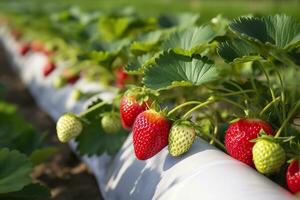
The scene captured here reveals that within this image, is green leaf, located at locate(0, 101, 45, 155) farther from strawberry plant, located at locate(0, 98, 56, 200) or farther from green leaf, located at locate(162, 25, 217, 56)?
green leaf, located at locate(162, 25, 217, 56)

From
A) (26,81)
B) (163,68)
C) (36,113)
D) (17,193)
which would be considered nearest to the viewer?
(163,68)

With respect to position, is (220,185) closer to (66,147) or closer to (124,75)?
(124,75)

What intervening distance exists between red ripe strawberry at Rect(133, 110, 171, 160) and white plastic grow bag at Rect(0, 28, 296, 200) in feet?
0.24

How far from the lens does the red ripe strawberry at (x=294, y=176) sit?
140 cm

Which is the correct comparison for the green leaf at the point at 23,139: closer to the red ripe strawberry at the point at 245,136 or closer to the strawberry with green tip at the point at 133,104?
the strawberry with green tip at the point at 133,104

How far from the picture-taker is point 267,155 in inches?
56.1

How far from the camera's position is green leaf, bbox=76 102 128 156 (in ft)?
7.03

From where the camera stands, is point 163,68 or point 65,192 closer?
A: point 163,68

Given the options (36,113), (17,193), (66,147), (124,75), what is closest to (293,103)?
(17,193)

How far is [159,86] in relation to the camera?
1.67 m

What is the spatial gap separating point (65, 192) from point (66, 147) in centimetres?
73

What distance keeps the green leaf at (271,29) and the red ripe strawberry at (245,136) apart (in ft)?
0.66

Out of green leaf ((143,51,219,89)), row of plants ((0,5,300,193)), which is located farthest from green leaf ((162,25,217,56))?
green leaf ((143,51,219,89))

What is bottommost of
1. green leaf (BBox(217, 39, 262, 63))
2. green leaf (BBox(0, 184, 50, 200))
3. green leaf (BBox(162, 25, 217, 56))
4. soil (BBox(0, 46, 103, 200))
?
soil (BBox(0, 46, 103, 200))
